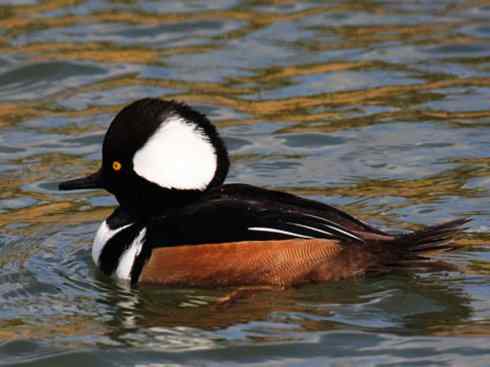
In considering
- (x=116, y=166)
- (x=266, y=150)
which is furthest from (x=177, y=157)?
(x=266, y=150)

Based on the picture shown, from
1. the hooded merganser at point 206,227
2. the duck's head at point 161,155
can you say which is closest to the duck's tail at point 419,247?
the hooded merganser at point 206,227

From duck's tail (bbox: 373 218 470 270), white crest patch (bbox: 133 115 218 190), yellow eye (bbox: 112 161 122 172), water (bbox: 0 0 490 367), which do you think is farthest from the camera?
yellow eye (bbox: 112 161 122 172)

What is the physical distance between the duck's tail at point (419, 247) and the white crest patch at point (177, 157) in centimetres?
107

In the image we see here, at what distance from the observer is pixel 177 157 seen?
7.07 m

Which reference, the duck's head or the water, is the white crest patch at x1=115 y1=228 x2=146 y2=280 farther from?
the duck's head

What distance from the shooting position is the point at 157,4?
43.5 ft

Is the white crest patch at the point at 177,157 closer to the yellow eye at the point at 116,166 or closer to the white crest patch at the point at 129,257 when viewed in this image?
the yellow eye at the point at 116,166

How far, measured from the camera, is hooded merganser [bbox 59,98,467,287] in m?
6.77

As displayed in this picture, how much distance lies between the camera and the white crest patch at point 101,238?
729 cm

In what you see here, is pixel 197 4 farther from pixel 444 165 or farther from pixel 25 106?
pixel 444 165

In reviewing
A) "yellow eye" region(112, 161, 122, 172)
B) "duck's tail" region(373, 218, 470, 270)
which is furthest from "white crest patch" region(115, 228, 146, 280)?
"duck's tail" region(373, 218, 470, 270)

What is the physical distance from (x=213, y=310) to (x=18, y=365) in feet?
3.55

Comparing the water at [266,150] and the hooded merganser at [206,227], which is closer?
the water at [266,150]

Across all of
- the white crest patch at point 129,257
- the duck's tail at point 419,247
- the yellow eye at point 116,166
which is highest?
the yellow eye at point 116,166
